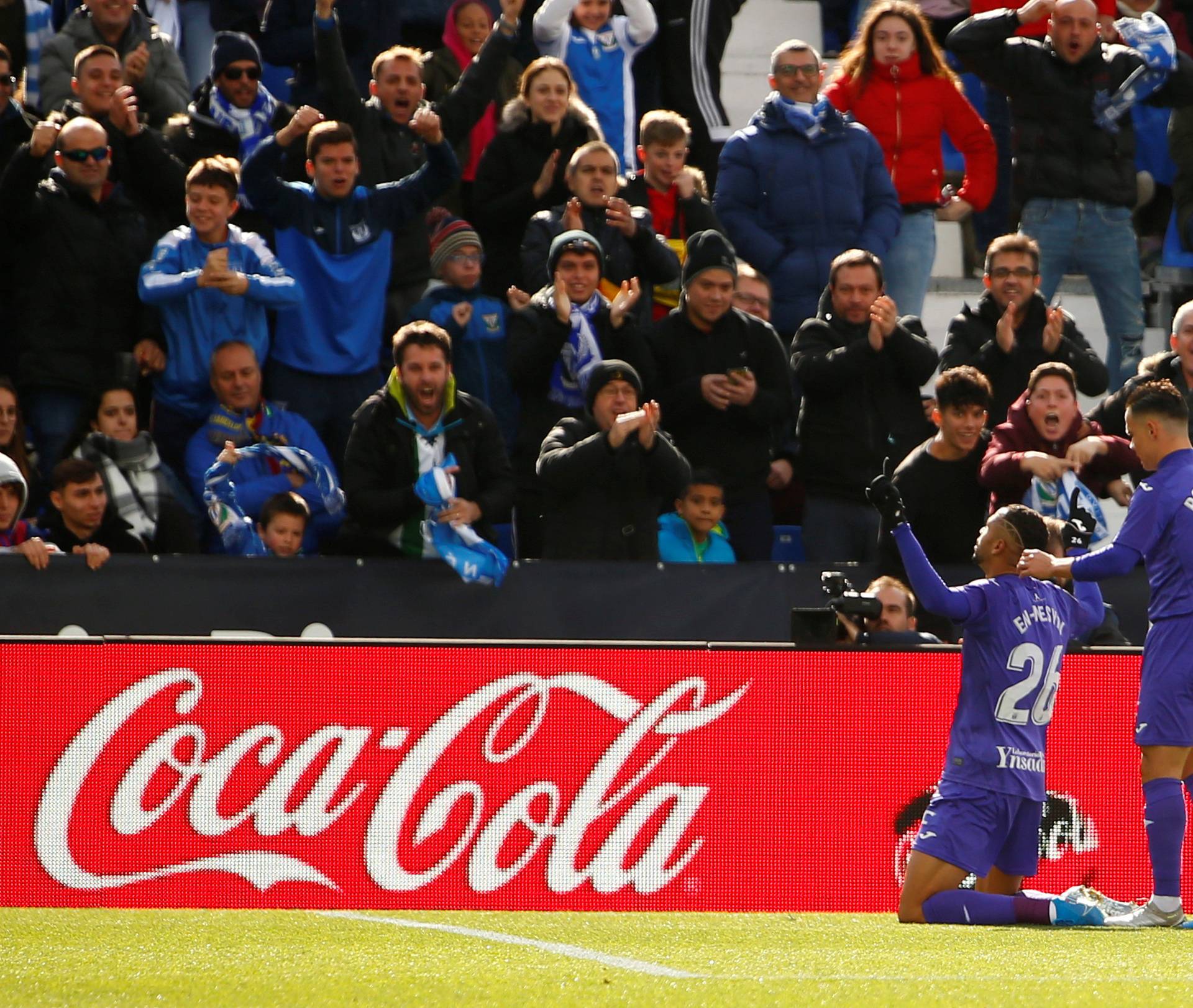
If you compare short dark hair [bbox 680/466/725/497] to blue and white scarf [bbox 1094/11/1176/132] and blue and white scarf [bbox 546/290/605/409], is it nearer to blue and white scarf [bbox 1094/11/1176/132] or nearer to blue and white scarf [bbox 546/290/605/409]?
blue and white scarf [bbox 546/290/605/409]

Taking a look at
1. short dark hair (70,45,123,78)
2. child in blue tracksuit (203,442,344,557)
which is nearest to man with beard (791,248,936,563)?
child in blue tracksuit (203,442,344,557)

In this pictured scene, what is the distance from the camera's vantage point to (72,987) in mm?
4973

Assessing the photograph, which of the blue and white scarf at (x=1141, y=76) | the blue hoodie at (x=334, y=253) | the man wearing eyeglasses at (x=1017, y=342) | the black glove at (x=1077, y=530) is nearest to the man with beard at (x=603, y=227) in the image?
the blue hoodie at (x=334, y=253)

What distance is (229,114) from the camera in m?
10.8

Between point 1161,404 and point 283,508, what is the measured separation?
3928 millimetres

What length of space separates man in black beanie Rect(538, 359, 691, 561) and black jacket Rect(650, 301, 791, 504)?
500 millimetres

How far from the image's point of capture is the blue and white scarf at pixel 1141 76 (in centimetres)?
1132

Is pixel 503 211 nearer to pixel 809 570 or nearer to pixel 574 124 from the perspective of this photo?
pixel 574 124

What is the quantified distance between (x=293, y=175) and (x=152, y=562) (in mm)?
2758

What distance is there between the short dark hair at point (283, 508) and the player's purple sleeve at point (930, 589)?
3.16 metres

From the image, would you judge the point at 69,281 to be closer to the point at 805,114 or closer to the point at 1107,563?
the point at 805,114

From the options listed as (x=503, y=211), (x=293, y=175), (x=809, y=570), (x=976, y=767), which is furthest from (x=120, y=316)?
(x=976, y=767)

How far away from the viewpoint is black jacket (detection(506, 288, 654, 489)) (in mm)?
9562

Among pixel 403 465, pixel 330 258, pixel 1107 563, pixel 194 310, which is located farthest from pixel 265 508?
pixel 1107 563
